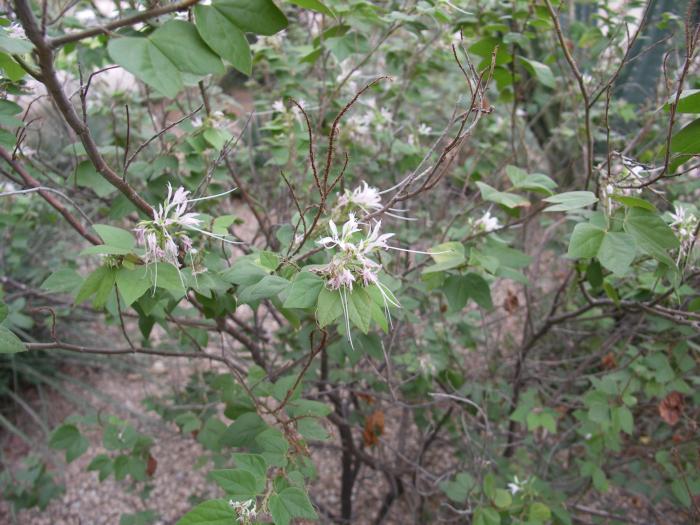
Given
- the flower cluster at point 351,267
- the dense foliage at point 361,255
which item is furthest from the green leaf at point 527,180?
the flower cluster at point 351,267

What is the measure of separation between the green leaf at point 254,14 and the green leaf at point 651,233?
0.75 m

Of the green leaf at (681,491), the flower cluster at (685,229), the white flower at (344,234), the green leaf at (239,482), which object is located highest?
the white flower at (344,234)

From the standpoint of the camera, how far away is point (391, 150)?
6.62ft

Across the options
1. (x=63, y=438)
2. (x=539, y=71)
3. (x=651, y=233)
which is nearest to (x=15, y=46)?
(x=651, y=233)

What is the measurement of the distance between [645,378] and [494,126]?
3.97ft

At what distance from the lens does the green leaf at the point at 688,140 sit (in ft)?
3.07

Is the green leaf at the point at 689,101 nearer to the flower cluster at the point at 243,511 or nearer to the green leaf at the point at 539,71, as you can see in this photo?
the green leaf at the point at 539,71

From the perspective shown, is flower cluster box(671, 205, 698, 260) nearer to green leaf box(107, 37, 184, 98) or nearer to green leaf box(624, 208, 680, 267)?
green leaf box(624, 208, 680, 267)

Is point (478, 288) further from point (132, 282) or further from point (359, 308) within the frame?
point (132, 282)

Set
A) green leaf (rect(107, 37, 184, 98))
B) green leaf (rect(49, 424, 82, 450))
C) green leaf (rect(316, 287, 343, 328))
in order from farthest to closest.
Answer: green leaf (rect(49, 424, 82, 450)) < green leaf (rect(316, 287, 343, 328)) < green leaf (rect(107, 37, 184, 98))

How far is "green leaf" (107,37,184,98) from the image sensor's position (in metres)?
0.65

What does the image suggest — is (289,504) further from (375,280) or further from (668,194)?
(668,194)

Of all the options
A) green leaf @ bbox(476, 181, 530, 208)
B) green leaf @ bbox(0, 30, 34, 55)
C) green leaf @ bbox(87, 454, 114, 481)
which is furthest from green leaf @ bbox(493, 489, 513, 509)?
green leaf @ bbox(0, 30, 34, 55)

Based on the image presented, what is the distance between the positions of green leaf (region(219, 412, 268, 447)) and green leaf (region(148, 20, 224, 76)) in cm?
80
